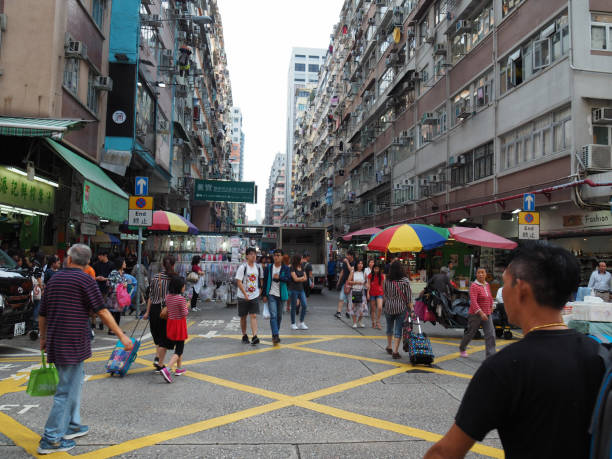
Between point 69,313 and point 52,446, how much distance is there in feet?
3.55

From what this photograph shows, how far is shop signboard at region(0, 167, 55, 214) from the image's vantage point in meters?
12.5

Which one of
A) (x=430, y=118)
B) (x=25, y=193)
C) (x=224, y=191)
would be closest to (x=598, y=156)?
(x=430, y=118)

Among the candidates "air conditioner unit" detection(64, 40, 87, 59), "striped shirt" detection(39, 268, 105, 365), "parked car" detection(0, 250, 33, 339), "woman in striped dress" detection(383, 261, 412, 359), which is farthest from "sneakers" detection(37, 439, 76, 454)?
"air conditioner unit" detection(64, 40, 87, 59)

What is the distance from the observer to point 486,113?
66.0 feet

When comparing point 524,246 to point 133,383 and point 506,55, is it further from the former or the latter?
point 506,55

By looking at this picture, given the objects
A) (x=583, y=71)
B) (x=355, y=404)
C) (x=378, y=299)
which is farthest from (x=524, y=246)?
(x=583, y=71)

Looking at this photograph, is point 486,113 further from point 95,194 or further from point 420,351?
point 95,194

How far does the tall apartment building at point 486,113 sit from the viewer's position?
47.8 feet

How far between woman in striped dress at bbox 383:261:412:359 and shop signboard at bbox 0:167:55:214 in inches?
393

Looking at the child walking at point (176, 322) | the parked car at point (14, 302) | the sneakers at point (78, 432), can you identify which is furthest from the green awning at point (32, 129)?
the sneakers at point (78, 432)

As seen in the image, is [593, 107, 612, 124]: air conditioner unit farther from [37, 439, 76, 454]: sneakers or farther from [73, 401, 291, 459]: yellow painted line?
[37, 439, 76, 454]: sneakers

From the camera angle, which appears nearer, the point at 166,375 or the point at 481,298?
the point at 166,375

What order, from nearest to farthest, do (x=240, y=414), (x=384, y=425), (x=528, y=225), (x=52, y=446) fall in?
(x=52, y=446) → (x=384, y=425) → (x=240, y=414) → (x=528, y=225)

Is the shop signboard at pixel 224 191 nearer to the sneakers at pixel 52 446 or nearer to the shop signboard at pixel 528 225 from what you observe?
the shop signboard at pixel 528 225
